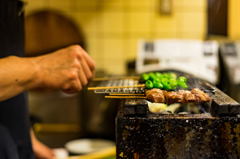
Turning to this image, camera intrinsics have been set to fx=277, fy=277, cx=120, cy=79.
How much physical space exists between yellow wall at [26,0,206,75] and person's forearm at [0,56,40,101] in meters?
2.85

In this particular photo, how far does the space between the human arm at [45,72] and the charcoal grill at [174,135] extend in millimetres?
333

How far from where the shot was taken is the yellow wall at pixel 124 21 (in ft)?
12.5

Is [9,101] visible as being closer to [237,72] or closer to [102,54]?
[237,72]

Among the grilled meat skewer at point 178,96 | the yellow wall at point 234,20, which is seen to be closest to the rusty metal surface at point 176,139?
the grilled meat skewer at point 178,96

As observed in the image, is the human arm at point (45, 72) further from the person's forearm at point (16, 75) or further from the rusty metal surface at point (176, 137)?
the rusty metal surface at point (176, 137)

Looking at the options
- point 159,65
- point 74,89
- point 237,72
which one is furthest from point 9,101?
point 159,65

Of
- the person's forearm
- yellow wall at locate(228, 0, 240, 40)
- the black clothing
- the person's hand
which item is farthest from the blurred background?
the person's forearm

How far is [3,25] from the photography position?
1.26 meters

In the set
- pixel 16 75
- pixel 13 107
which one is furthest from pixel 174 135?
pixel 13 107

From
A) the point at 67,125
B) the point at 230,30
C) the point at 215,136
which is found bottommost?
the point at 67,125

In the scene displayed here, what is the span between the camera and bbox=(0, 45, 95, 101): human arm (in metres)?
1.04

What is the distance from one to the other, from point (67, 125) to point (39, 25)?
4.79 feet

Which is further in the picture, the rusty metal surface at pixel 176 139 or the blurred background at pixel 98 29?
the blurred background at pixel 98 29

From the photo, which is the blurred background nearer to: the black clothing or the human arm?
the black clothing
